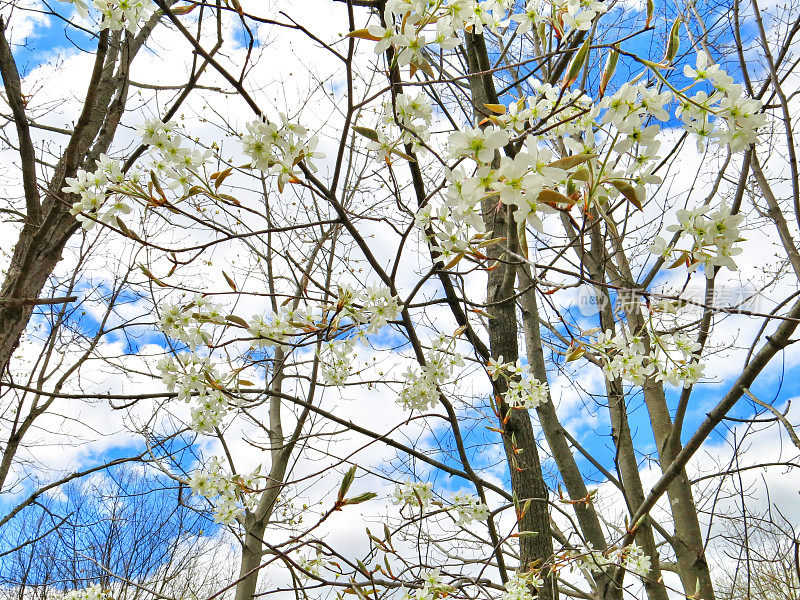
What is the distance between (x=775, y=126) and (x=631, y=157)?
2.95 meters

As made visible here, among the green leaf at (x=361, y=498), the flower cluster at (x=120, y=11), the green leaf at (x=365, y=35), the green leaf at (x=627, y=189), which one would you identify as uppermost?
the flower cluster at (x=120, y=11)

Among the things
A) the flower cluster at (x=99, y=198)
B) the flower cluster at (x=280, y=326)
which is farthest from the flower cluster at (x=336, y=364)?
the flower cluster at (x=99, y=198)

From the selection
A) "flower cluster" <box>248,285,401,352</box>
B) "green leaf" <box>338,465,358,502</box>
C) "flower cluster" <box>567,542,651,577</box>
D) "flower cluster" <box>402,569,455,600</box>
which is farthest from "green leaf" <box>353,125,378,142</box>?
"flower cluster" <box>567,542,651,577</box>

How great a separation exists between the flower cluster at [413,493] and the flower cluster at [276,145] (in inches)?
49.7

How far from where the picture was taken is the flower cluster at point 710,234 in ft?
3.31

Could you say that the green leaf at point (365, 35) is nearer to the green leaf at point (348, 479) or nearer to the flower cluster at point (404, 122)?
the flower cluster at point (404, 122)

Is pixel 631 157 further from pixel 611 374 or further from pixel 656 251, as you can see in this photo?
pixel 611 374

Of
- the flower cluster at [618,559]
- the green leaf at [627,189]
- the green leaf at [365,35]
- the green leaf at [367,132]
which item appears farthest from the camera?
the flower cluster at [618,559]

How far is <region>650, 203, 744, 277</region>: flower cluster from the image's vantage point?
1.01 metres

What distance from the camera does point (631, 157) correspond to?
1090 millimetres

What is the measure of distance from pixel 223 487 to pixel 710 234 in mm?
1659

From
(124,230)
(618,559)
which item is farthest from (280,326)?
(618,559)

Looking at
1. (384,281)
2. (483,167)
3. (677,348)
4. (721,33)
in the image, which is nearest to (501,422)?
(677,348)

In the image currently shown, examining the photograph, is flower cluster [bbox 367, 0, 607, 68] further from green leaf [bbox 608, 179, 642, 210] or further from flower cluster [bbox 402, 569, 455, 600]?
flower cluster [bbox 402, 569, 455, 600]
